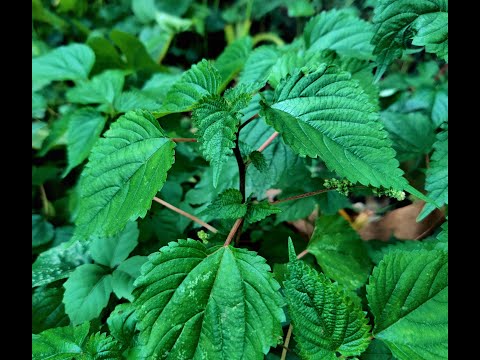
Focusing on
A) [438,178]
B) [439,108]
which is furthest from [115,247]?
[439,108]

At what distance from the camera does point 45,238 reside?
147 cm

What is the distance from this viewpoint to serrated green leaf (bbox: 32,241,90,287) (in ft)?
3.69

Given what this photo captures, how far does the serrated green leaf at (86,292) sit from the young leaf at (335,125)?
0.64 m

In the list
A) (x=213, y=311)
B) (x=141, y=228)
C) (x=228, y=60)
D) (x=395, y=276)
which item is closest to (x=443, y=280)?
(x=395, y=276)

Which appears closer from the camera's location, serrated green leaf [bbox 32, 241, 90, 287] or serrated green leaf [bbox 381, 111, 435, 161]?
serrated green leaf [bbox 32, 241, 90, 287]

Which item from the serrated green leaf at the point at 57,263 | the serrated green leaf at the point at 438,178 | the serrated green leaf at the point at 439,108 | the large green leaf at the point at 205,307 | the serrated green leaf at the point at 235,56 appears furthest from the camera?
the serrated green leaf at the point at 235,56

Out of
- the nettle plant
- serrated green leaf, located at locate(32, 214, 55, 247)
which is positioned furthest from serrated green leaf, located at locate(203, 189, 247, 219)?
serrated green leaf, located at locate(32, 214, 55, 247)

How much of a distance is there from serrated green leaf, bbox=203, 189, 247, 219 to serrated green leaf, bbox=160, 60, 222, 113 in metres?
0.22

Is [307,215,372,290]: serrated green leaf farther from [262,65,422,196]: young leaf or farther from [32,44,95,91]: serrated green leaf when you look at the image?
[32,44,95,91]: serrated green leaf

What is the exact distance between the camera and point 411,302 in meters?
0.79

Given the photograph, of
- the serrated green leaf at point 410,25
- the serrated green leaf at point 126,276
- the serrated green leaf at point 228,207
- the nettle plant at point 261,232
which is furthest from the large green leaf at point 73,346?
the serrated green leaf at point 410,25

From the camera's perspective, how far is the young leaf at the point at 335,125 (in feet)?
2.52

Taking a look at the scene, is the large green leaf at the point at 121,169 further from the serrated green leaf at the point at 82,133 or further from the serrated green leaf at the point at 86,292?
the serrated green leaf at the point at 82,133
